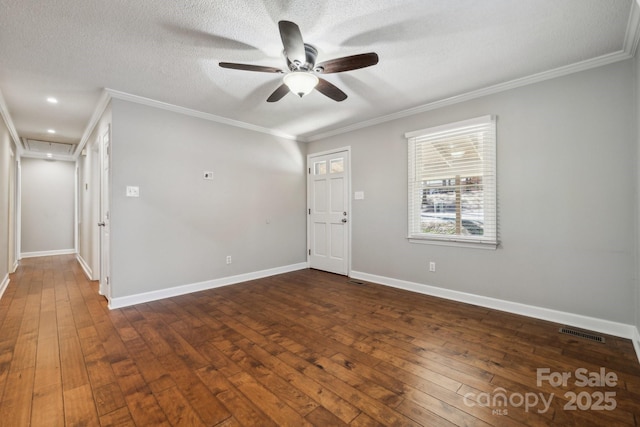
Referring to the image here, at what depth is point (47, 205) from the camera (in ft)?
22.7

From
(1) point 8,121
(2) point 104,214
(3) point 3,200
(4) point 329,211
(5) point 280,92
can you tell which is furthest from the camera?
(4) point 329,211

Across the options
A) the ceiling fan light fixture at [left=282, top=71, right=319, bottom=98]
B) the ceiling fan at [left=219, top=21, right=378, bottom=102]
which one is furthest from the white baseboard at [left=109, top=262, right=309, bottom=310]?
the ceiling fan light fixture at [left=282, top=71, right=319, bottom=98]

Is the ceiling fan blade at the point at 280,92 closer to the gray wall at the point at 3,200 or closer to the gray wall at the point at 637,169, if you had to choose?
the gray wall at the point at 637,169

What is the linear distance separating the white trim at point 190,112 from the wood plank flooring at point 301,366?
99.7 inches

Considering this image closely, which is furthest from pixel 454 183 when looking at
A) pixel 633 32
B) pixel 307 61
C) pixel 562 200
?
pixel 307 61

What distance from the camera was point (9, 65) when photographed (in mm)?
2619

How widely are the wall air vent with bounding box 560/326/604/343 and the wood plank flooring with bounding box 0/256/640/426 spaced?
0.09 metres

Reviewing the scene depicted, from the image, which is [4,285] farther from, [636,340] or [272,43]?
[636,340]

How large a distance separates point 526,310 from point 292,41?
3.48 metres

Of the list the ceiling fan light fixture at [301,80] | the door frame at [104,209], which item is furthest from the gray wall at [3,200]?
the ceiling fan light fixture at [301,80]

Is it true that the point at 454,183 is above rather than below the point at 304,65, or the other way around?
below

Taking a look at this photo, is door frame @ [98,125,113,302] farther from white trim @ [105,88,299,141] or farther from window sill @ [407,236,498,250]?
window sill @ [407,236,498,250]

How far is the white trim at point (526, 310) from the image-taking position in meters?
2.53

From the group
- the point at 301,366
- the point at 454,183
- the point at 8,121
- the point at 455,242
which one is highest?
the point at 8,121
